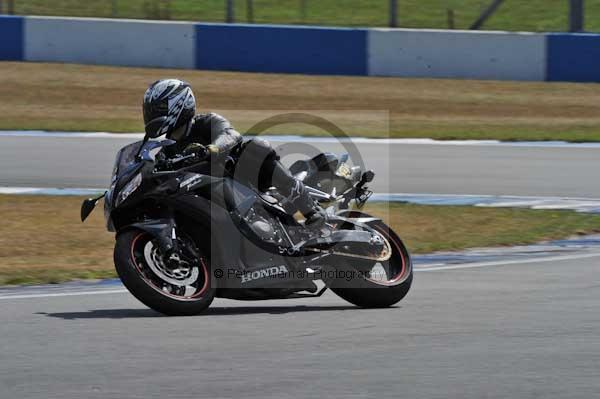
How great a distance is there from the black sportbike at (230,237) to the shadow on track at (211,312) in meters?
0.11

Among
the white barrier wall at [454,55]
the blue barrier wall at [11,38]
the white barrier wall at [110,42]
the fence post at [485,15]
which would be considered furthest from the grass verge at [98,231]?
the fence post at [485,15]

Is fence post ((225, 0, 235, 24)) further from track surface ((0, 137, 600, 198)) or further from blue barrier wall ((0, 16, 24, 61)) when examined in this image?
track surface ((0, 137, 600, 198))

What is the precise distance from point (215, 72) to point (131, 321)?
1528 centimetres

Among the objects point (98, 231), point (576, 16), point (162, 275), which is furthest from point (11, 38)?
point (162, 275)

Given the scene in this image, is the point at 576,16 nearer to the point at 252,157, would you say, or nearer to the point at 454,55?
the point at 454,55

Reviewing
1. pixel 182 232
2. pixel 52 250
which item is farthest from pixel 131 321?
pixel 52 250

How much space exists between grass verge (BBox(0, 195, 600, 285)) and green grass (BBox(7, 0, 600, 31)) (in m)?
10.6

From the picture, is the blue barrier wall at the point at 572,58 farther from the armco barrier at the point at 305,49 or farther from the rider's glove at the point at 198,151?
the rider's glove at the point at 198,151

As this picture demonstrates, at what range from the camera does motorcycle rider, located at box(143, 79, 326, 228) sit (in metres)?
6.69

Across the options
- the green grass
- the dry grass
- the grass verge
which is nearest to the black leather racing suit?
the grass verge

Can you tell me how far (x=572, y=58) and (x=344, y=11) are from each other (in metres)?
4.37

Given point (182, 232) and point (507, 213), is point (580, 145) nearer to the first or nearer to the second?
point (507, 213)

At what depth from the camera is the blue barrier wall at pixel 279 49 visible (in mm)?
21422

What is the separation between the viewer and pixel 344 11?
73.9ft
